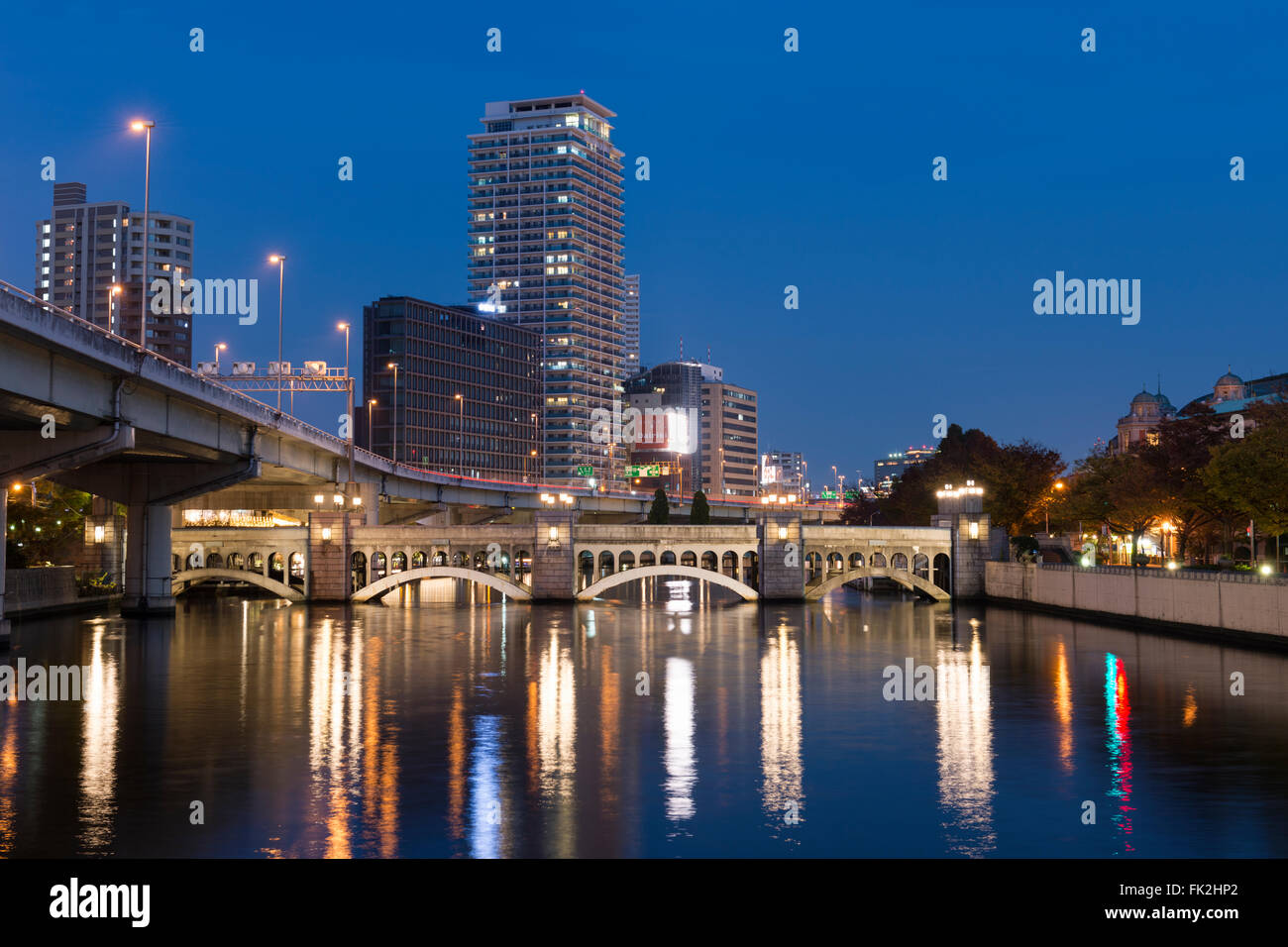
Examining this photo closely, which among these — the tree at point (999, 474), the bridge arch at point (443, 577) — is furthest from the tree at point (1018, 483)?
the bridge arch at point (443, 577)

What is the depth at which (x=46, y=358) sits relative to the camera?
48.8 metres

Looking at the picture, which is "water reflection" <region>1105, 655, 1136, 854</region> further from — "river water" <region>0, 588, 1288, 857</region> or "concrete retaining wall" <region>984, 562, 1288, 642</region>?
"concrete retaining wall" <region>984, 562, 1288, 642</region>

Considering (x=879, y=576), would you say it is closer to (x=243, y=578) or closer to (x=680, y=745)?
(x=243, y=578)

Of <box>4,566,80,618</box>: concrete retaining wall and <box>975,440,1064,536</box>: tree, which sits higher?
<box>975,440,1064,536</box>: tree

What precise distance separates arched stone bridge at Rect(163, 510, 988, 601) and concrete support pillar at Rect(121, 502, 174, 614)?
41.6 ft

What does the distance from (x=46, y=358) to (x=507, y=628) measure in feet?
119

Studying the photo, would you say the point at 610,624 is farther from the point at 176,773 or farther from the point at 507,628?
the point at 176,773

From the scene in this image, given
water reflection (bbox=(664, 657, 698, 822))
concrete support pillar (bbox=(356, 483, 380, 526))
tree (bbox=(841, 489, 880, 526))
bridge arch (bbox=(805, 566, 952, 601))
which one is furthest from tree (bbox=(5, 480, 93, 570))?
→ tree (bbox=(841, 489, 880, 526))

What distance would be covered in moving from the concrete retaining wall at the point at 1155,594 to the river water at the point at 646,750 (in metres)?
2.06

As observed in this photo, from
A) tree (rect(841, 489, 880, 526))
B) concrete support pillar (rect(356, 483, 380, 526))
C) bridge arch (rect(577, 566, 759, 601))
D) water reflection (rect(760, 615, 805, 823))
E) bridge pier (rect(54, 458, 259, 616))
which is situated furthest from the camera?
tree (rect(841, 489, 880, 526))

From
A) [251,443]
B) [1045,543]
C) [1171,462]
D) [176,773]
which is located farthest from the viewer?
[1045,543]

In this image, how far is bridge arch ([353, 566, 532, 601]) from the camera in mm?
92438

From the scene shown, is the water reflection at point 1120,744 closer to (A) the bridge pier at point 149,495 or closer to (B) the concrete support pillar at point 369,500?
(A) the bridge pier at point 149,495

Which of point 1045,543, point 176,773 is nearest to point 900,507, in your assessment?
point 1045,543
